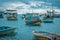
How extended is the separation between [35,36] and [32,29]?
0.46 feet

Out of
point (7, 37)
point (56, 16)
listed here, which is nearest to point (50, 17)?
point (56, 16)

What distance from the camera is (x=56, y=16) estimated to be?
128 inches

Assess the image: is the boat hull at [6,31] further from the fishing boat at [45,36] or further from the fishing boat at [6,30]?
the fishing boat at [45,36]

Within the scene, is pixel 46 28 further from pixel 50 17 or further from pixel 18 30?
pixel 18 30

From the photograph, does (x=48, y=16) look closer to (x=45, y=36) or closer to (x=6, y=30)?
(x=45, y=36)

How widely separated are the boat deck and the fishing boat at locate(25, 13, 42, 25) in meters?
0.08

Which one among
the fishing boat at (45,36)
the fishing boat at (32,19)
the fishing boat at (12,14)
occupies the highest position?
the fishing boat at (12,14)

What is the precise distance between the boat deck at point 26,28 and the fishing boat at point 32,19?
0.08m

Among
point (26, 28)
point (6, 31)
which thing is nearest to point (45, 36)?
point (26, 28)

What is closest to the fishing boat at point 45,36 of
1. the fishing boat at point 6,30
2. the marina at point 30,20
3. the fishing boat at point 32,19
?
the marina at point 30,20

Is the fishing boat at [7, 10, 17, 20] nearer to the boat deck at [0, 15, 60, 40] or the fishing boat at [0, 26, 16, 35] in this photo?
the boat deck at [0, 15, 60, 40]

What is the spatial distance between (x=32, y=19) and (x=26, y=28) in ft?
0.68

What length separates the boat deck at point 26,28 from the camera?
3188 millimetres

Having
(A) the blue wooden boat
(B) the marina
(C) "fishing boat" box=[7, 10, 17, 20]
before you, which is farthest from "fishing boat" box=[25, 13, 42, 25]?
(C) "fishing boat" box=[7, 10, 17, 20]
